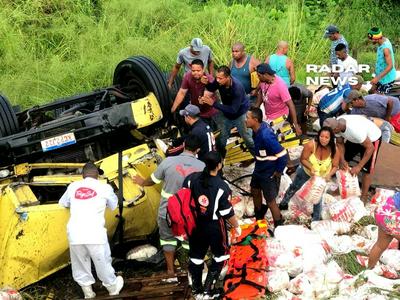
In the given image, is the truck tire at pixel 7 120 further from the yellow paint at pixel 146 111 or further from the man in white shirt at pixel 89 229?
the man in white shirt at pixel 89 229

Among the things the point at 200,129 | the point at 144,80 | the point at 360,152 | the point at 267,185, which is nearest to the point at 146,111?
the point at 200,129

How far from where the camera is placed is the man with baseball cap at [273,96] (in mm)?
6590

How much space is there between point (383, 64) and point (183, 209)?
4938 millimetres

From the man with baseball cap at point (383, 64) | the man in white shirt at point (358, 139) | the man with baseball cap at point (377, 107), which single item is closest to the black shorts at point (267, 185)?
the man in white shirt at point (358, 139)

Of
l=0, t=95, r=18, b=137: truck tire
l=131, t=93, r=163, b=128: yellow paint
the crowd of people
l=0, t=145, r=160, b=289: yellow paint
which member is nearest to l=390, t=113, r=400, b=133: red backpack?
the crowd of people

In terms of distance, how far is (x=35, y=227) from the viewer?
4863 millimetres

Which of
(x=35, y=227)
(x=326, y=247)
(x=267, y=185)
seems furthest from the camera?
(x=267, y=185)

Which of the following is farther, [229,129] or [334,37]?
[334,37]

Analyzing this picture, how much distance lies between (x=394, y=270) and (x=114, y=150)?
10.4 feet

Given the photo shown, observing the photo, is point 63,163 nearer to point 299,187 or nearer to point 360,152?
point 299,187

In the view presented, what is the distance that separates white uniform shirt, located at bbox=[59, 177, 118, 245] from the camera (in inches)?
184

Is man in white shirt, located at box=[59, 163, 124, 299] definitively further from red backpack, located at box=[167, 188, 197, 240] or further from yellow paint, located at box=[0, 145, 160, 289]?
red backpack, located at box=[167, 188, 197, 240]

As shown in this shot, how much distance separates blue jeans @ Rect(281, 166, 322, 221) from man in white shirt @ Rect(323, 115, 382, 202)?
43 cm

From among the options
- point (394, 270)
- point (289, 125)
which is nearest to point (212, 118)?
point (289, 125)
